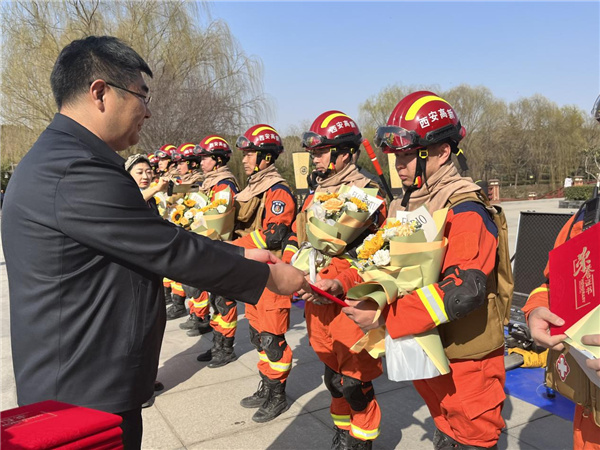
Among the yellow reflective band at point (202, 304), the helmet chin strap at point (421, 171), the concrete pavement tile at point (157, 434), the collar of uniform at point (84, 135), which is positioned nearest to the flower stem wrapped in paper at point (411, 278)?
the helmet chin strap at point (421, 171)

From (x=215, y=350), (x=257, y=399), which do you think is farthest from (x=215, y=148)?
(x=257, y=399)

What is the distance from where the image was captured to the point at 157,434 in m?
4.39

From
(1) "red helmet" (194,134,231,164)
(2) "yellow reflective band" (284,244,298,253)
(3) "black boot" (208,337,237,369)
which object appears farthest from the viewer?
(1) "red helmet" (194,134,231,164)

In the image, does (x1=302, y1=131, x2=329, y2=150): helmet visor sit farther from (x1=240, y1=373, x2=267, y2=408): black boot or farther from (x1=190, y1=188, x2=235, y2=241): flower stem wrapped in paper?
(x1=240, y1=373, x2=267, y2=408): black boot

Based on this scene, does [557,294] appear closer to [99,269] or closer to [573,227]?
[573,227]

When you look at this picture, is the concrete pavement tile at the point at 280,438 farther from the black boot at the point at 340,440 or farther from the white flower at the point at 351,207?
the white flower at the point at 351,207

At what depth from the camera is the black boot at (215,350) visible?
6.27 metres

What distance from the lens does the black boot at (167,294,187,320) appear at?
857 cm

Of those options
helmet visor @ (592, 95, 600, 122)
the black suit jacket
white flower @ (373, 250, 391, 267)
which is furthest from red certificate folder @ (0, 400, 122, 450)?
helmet visor @ (592, 95, 600, 122)

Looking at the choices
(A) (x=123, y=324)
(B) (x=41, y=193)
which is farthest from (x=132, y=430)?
(B) (x=41, y=193)

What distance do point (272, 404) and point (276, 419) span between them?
14 centimetres

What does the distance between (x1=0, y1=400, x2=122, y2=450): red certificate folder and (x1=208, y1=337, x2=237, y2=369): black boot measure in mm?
5011

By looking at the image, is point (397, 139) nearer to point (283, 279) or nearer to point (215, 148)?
point (283, 279)

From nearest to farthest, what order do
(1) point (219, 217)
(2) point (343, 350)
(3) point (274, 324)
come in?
(2) point (343, 350), (3) point (274, 324), (1) point (219, 217)
